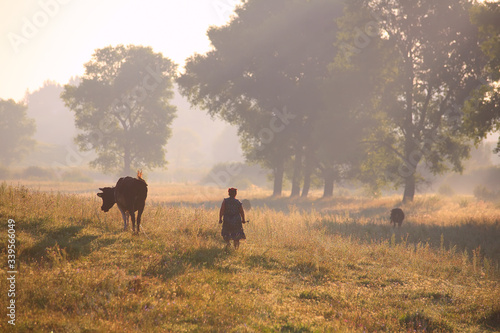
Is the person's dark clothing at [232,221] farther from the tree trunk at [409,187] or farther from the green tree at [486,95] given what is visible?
the tree trunk at [409,187]

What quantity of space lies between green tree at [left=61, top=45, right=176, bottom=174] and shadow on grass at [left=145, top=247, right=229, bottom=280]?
119ft

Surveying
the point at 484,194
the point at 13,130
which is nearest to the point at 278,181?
the point at 484,194

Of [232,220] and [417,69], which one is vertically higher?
[417,69]

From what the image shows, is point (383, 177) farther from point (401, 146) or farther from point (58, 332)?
point (58, 332)

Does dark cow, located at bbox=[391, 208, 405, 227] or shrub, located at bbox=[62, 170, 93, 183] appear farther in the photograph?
shrub, located at bbox=[62, 170, 93, 183]

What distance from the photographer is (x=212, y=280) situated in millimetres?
7859

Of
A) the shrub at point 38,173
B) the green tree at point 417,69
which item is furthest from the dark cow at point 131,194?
the shrub at point 38,173

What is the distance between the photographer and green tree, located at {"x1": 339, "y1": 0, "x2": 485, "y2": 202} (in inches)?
933

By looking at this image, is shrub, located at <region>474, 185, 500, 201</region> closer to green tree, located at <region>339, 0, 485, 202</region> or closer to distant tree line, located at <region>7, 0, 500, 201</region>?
distant tree line, located at <region>7, 0, 500, 201</region>

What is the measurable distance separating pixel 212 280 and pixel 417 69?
23.9 metres

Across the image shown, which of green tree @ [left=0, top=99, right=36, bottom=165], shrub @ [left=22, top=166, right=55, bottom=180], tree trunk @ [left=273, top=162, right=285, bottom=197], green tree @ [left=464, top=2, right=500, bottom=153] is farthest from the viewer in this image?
green tree @ [left=0, top=99, right=36, bottom=165]

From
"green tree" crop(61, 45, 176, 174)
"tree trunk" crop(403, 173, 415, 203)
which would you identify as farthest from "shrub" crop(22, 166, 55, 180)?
"tree trunk" crop(403, 173, 415, 203)

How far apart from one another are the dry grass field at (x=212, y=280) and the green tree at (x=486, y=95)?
747 centimetres

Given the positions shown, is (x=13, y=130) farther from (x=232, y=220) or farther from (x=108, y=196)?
(x=232, y=220)
